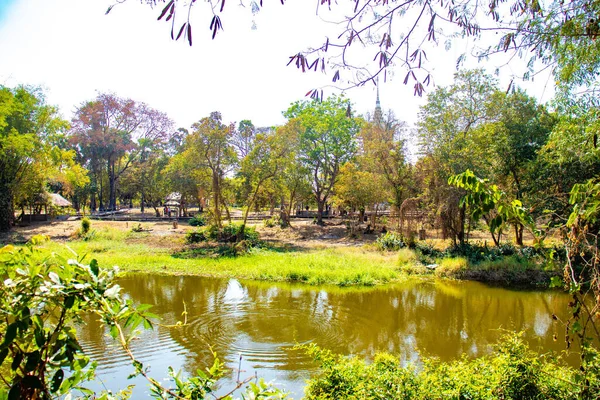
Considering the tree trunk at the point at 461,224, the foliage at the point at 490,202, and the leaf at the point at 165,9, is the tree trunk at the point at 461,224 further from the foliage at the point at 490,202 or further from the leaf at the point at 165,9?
the leaf at the point at 165,9

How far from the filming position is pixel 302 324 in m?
8.32

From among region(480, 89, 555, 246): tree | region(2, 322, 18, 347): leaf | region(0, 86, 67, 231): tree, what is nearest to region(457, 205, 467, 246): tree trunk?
region(480, 89, 555, 246): tree

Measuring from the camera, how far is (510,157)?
16031mm

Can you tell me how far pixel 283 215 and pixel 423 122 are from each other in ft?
40.9

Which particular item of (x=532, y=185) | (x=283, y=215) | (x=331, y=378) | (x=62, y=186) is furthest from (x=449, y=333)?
(x=62, y=186)

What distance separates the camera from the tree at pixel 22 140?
21109 millimetres

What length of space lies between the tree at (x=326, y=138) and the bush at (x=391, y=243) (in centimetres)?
1072

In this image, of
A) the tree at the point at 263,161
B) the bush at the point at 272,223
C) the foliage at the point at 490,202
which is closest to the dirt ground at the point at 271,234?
the bush at the point at 272,223

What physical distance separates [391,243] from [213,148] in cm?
1032

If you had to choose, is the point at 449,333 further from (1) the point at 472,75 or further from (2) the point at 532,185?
(1) the point at 472,75

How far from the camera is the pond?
6.34 metres

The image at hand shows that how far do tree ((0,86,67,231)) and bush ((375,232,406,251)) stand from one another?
1908 centimetres

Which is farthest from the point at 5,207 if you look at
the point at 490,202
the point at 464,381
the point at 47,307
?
the point at 490,202

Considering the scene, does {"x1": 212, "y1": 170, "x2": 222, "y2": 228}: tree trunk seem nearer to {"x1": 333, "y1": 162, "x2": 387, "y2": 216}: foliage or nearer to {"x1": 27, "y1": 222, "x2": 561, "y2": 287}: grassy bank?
{"x1": 27, "y1": 222, "x2": 561, "y2": 287}: grassy bank
